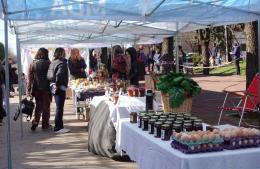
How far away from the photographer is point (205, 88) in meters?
17.9

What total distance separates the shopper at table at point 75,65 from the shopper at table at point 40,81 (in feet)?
8.77

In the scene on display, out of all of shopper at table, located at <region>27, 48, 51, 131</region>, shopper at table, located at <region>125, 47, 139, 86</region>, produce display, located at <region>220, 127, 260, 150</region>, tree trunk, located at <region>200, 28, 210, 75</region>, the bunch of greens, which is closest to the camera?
produce display, located at <region>220, 127, 260, 150</region>

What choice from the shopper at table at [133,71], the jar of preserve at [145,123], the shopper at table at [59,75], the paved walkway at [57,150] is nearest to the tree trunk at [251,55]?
the paved walkway at [57,150]

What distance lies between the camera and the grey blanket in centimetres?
625

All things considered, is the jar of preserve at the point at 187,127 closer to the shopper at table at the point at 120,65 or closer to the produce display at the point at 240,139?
the produce display at the point at 240,139

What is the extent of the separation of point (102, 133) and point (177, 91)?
1.97m

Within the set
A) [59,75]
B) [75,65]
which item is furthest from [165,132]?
[75,65]

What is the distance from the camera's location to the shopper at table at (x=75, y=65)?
38.5 feet

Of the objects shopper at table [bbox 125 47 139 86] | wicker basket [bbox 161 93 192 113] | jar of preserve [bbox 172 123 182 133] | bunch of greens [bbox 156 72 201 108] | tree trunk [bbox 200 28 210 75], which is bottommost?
jar of preserve [bbox 172 123 182 133]

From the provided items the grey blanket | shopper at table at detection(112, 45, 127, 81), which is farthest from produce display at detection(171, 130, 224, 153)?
shopper at table at detection(112, 45, 127, 81)

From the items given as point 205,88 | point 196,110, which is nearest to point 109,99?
point 196,110

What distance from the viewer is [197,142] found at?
3.26 metres

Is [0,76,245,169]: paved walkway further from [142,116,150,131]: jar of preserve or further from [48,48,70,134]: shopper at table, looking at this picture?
[142,116,150,131]: jar of preserve

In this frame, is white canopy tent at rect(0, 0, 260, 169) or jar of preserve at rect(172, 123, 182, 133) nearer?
jar of preserve at rect(172, 123, 182, 133)
